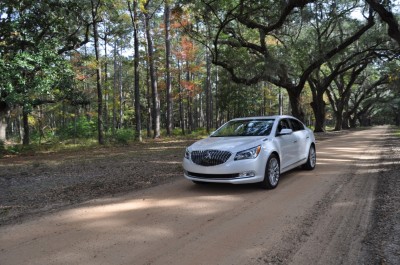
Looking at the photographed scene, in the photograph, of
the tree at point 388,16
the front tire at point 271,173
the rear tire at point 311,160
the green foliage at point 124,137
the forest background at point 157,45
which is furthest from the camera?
the green foliage at point 124,137

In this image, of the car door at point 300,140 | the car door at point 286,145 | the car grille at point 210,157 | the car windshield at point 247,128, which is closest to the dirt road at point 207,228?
the car grille at point 210,157

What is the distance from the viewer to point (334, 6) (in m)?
25.6

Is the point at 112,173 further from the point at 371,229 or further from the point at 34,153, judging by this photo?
the point at 34,153

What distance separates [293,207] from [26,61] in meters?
13.6

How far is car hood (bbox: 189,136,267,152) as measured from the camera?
6.99 m

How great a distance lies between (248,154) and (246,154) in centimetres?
4

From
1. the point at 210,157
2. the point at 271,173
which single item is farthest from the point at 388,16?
the point at 210,157

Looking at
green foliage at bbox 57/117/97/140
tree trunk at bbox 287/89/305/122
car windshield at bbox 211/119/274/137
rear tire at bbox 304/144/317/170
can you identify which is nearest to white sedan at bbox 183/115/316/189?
car windshield at bbox 211/119/274/137

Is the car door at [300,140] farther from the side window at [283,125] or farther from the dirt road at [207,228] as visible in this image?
the dirt road at [207,228]

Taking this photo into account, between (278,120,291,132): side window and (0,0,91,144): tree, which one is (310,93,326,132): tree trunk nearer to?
(0,0,91,144): tree

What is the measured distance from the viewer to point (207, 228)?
4957 mm

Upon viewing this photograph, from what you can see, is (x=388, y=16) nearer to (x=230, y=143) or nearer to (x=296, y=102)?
(x=230, y=143)

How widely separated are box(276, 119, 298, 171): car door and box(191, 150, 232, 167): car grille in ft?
5.37

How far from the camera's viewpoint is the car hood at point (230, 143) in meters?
6.99
